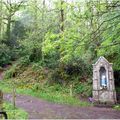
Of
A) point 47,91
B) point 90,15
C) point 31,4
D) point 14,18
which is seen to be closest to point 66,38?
point 90,15

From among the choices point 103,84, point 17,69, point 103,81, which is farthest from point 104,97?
point 17,69

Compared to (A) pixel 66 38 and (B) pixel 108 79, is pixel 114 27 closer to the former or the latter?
(A) pixel 66 38

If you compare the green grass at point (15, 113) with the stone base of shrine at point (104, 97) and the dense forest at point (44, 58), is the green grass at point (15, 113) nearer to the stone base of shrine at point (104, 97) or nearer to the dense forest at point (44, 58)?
the dense forest at point (44, 58)

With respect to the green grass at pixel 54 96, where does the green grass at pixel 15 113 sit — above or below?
below

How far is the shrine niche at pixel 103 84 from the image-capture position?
43.9ft

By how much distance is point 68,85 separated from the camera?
54.8 feet

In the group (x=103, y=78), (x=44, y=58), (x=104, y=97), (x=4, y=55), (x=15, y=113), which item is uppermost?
(x=4, y=55)

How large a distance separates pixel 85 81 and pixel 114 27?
10.6 meters

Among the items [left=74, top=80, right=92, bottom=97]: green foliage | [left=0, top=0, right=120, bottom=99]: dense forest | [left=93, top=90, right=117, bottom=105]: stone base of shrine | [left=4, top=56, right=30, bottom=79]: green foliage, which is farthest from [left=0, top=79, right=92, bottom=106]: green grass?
[left=4, top=56, right=30, bottom=79]: green foliage

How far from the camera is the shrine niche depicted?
1339 centimetres

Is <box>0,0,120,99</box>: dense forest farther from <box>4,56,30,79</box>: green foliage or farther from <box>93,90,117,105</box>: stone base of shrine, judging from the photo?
<box>93,90,117,105</box>: stone base of shrine

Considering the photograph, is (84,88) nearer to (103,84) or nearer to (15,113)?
(103,84)

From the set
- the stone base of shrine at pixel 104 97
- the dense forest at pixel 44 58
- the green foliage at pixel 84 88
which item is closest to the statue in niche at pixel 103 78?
the stone base of shrine at pixel 104 97

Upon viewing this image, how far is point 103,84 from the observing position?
13.9m
